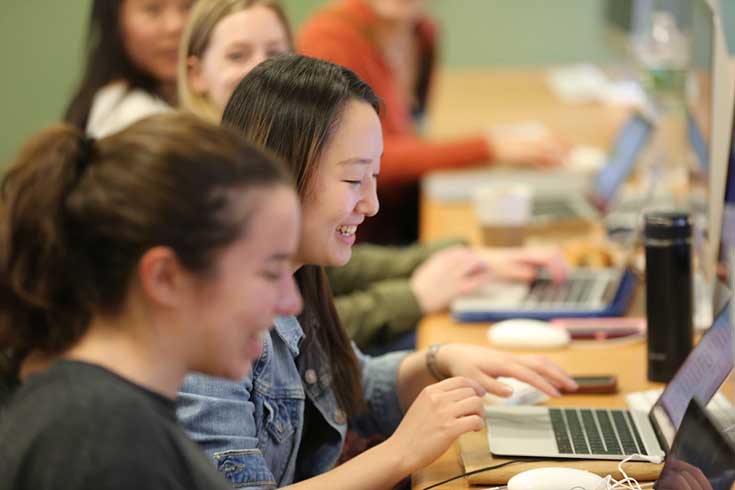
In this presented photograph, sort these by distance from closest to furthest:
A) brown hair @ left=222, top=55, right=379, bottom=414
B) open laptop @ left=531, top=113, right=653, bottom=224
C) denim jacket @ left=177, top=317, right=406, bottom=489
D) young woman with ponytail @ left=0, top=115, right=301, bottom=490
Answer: young woman with ponytail @ left=0, top=115, right=301, bottom=490
denim jacket @ left=177, top=317, right=406, bottom=489
brown hair @ left=222, top=55, right=379, bottom=414
open laptop @ left=531, top=113, right=653, bottom=224

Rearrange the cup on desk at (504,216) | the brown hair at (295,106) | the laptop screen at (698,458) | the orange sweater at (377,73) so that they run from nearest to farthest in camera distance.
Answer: the laptop screen at (698,458) → the brown hair at (295,106) → the cup on desk at (504,216) → the orange sweater at (377,73)

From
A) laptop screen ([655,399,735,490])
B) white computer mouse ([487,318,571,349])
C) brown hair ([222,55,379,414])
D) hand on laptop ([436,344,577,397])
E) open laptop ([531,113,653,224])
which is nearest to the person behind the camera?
laptop screen ([655,399,735,490])

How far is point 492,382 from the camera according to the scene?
1451 millimetres

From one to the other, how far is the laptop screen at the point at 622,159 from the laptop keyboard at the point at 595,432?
1335mm

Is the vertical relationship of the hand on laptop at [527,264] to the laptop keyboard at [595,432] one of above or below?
below

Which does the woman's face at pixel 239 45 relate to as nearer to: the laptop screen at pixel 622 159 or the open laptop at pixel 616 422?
the open laptop at pixel 616 422

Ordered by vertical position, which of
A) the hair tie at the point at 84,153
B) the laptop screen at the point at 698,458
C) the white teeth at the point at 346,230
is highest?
the hair tie at the point at 84,153

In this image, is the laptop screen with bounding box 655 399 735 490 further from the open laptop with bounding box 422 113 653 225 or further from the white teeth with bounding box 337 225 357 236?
the open laptop with bounding box 422 113 653 225

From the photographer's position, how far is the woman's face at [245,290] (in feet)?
2.92

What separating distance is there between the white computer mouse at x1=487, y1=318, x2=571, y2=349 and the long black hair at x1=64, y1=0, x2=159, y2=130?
1.07m

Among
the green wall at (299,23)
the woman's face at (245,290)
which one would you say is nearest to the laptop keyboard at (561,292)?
the woman's face at (245,290)

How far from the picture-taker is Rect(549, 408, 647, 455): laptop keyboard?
1.33 m

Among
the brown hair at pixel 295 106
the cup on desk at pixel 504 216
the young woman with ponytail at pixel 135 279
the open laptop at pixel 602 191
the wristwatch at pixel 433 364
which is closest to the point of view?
the young woman with ponytail at pixel 135 279

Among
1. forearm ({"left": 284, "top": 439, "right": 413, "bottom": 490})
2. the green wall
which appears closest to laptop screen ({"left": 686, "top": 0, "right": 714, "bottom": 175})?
forearm ({"left": 284, "top": 439, "right": 413, "bottom": 490})
